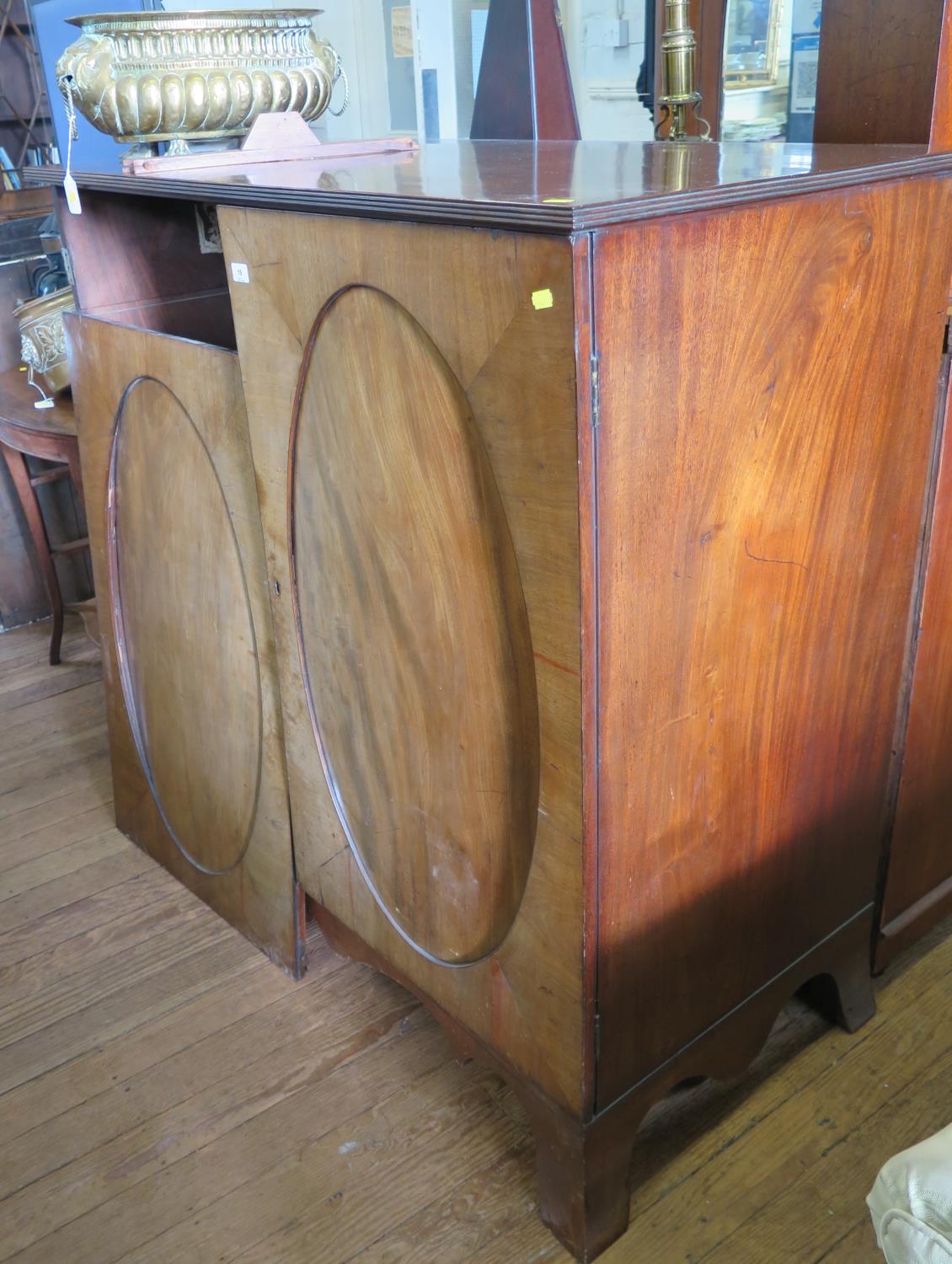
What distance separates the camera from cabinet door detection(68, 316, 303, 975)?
1.63 meters

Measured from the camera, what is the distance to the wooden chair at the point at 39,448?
7.82 feet

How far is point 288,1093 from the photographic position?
1623 millimetres

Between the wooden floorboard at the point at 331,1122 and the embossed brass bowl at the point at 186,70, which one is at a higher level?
the embossed brass bowl at the point at 186,70

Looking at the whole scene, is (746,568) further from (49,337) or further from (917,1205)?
(49,337)

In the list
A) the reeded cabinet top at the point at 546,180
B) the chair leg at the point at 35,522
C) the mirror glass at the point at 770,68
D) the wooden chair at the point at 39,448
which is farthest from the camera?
the mirror glass at the point at 770,68

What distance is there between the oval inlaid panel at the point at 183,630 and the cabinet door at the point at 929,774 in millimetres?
942

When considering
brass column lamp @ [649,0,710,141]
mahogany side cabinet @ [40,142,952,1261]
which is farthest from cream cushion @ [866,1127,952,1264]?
brass column lamp @ [649,0,710,141]

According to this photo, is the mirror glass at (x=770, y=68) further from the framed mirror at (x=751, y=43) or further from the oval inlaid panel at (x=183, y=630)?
the oval inlaid panel at (x=183, y=630)

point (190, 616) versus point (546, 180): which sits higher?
point (546, 180)

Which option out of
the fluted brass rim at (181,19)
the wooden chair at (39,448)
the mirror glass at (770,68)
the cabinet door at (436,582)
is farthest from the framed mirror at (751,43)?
the cabinet door at (436,582)

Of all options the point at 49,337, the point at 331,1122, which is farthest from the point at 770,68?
the point at 331,1122

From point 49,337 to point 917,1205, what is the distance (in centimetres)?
243

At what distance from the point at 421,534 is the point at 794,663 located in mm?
459

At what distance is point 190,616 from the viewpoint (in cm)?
181
